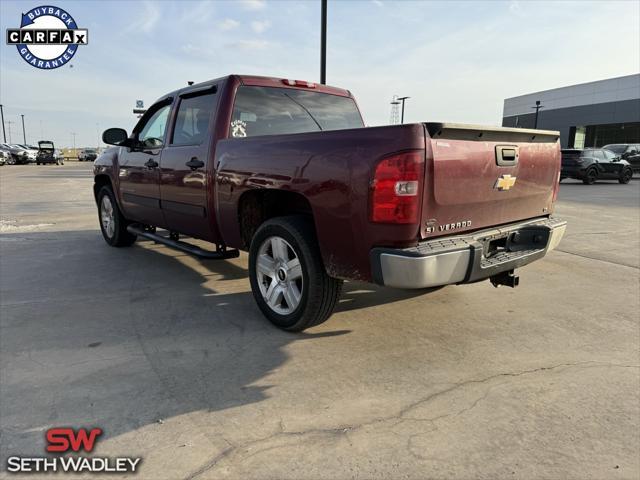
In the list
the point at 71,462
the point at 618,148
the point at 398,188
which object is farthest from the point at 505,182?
the point at 618,148

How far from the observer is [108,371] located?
289 cm

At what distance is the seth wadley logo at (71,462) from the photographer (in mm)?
2049

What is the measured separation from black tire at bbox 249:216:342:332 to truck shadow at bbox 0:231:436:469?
6.0 inches

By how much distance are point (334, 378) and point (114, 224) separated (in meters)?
4.78

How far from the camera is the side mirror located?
5.22m

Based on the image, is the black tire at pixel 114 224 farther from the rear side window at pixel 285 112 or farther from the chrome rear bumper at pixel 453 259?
the chrome rear bumper at pixel 453 259

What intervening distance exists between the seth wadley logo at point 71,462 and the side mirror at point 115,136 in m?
3.85

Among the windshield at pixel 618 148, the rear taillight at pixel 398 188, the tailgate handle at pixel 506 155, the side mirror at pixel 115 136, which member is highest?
the windshield at pixel 618 148

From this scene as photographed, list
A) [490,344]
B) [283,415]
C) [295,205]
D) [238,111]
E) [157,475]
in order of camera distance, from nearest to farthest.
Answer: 1. [157,475]
2. [283,415]
3. [490,344]
4. [295,205]
5. [238,111]

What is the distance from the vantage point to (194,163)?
4219 mm

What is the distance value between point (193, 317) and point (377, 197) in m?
2.05

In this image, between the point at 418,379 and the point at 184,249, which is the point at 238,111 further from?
the point at 418,379

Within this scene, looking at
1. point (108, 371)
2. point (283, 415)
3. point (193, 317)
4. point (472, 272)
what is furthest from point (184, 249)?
point (472, 272)

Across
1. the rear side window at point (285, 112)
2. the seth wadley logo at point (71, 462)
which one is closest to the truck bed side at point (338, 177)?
the rear side window at point (285, 112)
